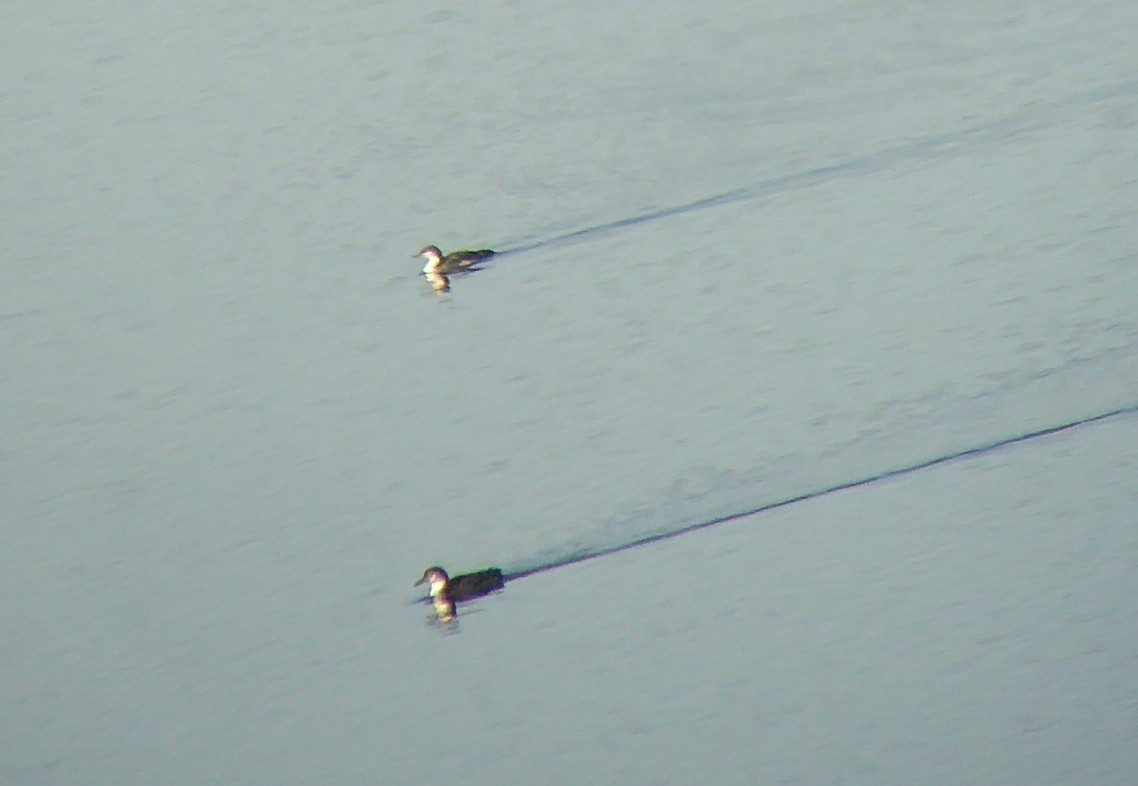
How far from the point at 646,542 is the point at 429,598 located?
0.12m

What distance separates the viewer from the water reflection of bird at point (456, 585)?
0.56 m

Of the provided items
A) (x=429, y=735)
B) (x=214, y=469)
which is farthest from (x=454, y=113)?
(x=429, y=735)

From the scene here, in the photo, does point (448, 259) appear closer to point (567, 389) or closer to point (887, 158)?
point (567, 389)

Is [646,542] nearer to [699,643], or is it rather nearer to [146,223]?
[699,643]

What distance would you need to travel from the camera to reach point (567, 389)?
556 mm

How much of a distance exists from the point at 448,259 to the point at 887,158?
23 centimetres

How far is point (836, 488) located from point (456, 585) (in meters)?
0.21

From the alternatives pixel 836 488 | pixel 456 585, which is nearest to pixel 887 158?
pixel 836 488

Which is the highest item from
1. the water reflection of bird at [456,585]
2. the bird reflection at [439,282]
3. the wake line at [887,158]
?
the wake line at [887,158]

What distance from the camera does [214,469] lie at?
550mm

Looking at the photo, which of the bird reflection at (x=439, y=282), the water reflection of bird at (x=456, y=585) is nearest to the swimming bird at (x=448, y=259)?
the bird reflection at (x=439, y=282)

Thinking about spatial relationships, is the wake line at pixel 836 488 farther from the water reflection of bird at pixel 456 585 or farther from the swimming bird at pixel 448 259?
the swimming bird at pixel 448 259

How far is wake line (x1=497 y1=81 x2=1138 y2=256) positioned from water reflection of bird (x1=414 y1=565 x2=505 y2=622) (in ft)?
0.55

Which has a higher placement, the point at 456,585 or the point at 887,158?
the point at 887,158
